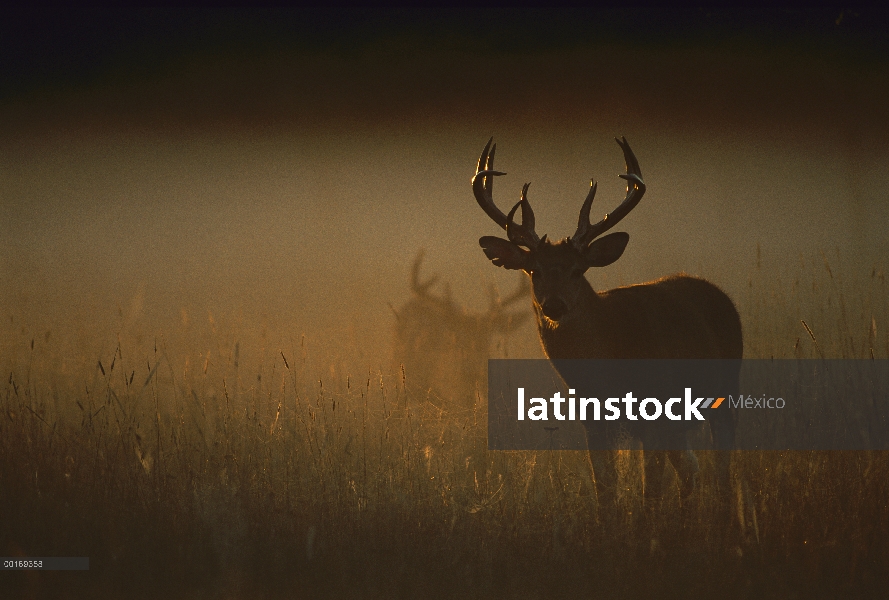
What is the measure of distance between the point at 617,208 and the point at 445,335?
7.48ft

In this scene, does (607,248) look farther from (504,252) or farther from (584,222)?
(504,252)

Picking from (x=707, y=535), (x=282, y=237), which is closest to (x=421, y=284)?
(x=282, y=237)

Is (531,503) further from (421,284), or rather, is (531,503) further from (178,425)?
(421,284)

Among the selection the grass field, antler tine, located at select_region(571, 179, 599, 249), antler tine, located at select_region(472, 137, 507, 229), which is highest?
antler tine, located at select_region(472, 137, 507, 229)

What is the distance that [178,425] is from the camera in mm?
4875

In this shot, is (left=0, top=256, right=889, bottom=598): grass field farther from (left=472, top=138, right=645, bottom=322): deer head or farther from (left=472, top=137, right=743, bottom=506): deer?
(left=472, top=138, right=645, bottom=322): deer head

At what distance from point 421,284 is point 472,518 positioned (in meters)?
3.51

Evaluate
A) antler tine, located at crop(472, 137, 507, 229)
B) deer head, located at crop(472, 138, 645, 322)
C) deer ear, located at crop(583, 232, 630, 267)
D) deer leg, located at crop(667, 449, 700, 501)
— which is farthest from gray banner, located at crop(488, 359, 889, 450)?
antler tine, located at crop(472, 137, 507, 229)

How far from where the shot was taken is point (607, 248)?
5.15 meters

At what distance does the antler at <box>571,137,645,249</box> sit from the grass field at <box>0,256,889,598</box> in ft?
4.09

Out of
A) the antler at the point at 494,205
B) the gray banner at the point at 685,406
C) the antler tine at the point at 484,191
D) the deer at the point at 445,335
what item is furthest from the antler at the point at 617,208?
the deer at the point at 445,335

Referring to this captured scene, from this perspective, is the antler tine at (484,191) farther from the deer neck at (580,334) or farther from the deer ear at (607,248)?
the deer neck at (580,334)

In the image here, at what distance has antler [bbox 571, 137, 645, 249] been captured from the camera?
16.7 ft

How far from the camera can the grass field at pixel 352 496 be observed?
149 inches
